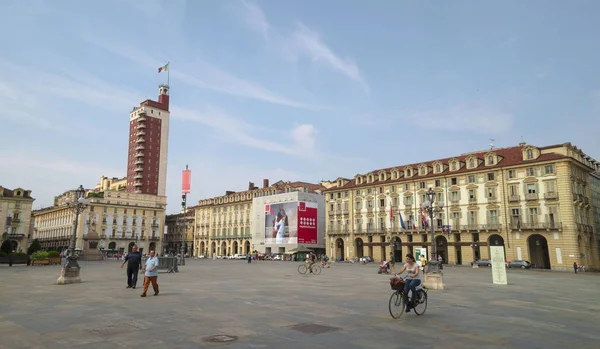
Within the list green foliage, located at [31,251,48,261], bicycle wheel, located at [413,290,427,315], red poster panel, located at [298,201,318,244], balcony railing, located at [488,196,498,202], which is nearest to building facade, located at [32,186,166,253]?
red poster panel, located at [298,201,318,244]

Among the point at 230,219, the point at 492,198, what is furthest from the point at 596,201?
the point at 230,219

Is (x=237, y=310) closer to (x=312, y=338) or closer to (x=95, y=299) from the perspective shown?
(x=312, y=338)

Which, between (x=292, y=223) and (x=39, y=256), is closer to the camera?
(x=39, y=256)

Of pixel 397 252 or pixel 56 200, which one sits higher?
pixel 56 200

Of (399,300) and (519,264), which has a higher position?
(399,300)

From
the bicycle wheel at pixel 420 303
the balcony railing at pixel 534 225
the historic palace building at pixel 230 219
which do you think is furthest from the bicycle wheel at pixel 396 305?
the historic palace building at pixel 230 219

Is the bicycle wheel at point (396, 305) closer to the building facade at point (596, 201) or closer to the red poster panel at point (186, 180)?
the red poster panel at point (186, 180)

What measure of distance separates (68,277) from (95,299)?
24.2 feet

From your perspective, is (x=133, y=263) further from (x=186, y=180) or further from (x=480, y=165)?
(x=480, y=165)

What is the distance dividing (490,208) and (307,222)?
3806cm

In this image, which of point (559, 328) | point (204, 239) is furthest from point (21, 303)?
point (204, 239)

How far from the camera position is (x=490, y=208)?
5900 centimetres

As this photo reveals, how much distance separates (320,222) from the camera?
9100cm

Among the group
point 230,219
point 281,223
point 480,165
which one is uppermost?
point 480,165
